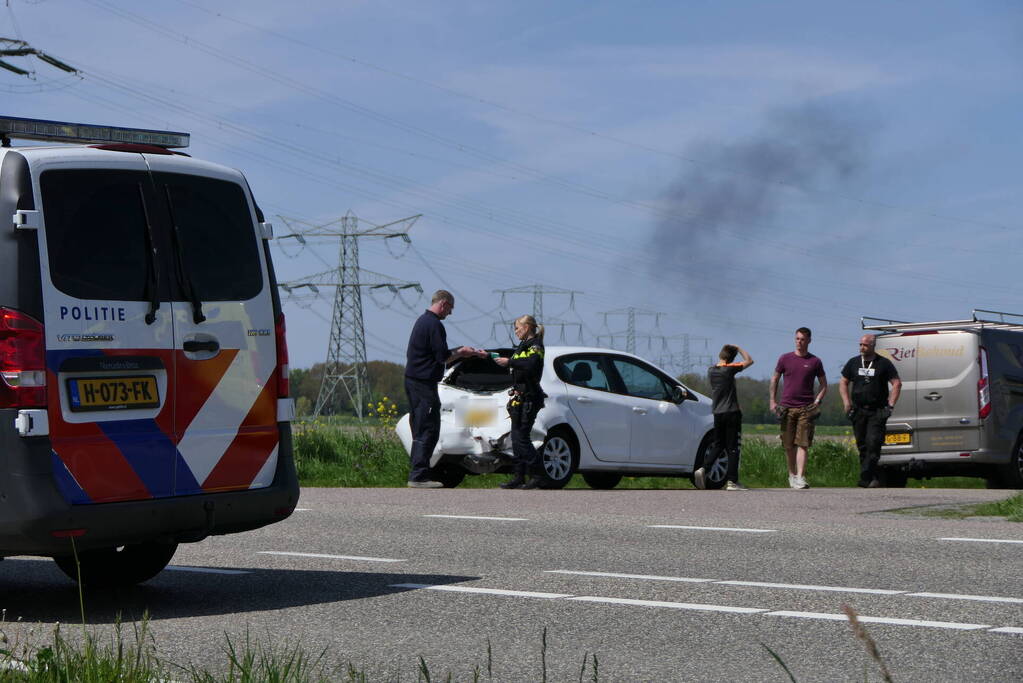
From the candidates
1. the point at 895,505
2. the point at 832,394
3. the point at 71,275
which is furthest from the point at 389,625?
the point at 832,394

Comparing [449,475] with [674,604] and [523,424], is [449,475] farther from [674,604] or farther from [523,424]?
[674,604]

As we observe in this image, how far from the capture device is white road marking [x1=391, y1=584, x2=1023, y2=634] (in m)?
6.71

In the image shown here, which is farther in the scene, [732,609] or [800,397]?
[800,397]

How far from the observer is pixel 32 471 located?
6.84 meters

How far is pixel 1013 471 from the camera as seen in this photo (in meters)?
19.0

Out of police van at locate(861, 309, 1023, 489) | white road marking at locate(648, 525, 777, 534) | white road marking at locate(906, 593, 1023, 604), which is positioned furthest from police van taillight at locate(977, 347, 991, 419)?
white road marking at locate(906, 593, 1023, 604)

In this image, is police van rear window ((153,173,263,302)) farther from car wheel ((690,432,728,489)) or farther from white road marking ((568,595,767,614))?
car wheel ((690,432,728,489))

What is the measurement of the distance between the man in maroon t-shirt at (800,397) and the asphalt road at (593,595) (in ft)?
17.6

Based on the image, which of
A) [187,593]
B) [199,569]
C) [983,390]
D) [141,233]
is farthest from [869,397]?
[141,233]

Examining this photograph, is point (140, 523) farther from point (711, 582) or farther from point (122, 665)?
point (711, 582)

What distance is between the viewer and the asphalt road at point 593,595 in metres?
6.00

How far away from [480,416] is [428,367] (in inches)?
39.3

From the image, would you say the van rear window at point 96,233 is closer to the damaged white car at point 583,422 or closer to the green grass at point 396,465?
the damaged white car at point 583,422

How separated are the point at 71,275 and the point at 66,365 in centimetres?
45
